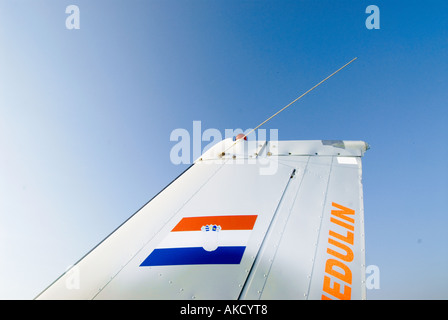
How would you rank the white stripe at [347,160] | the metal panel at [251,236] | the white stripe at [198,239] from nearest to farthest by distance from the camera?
1. the metal panel at [251,236]
2. the white stripe at [198,239]
3. the white stripe at [347,160]

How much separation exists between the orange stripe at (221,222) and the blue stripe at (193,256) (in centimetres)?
21

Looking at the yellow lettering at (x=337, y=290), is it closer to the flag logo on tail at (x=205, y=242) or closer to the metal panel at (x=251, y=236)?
the metal panel at (x=251, y=236)

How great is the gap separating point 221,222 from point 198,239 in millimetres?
246

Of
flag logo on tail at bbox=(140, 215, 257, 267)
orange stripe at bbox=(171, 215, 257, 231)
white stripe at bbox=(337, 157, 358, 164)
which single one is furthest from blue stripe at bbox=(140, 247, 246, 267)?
white stripe at bbox=(337, 157, 358, 164)

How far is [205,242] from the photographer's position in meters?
2.22

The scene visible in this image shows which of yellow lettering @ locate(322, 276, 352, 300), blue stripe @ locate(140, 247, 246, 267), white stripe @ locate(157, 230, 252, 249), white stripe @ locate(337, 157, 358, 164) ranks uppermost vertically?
white stripe @ locate(337, 157, 358, 164)

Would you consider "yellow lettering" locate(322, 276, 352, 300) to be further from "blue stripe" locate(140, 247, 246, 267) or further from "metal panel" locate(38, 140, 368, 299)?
"blue stripe" locate(140, 247, 246, 267)

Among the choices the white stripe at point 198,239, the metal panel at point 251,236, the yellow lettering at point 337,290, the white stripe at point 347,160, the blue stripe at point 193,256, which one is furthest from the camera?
the white stripe at point 347,160

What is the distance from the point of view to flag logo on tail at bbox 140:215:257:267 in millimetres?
2100

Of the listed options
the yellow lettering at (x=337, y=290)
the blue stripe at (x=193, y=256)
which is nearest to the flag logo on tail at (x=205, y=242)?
the blue stripe at (x=193, y=256)

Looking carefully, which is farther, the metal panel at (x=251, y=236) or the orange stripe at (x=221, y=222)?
the orange stripe at (x=221, y=222)

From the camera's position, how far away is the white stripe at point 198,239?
7.16 feet

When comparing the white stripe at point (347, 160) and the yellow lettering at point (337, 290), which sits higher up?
the white stripe at point (347, 160)
